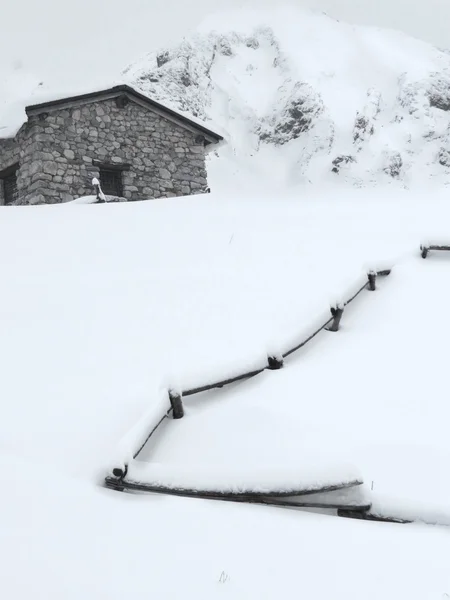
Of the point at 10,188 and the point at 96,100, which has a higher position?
the point at 96,100

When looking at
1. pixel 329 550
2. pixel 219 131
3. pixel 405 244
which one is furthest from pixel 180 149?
pixel 329 550

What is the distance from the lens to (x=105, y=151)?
38.8ft

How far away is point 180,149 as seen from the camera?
12.9 metres

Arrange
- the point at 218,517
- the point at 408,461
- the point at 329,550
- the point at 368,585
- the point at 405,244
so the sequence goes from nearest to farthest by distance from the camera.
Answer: the point at 368,585 → the point at 329,550 → the point at 218,517 → the point at 408,461 → the point at 405,244

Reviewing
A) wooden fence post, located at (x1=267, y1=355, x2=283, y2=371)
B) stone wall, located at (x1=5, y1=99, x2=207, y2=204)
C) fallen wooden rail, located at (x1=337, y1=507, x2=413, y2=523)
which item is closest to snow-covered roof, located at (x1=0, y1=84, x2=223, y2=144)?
stone wall, located at (x1=5, y1=99, x2=207, y2=204)

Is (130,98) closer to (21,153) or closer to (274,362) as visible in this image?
(21,153)

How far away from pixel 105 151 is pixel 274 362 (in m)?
9.12

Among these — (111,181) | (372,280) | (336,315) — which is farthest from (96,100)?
(336,315)

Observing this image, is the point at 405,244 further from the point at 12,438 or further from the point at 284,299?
the point at 12,438

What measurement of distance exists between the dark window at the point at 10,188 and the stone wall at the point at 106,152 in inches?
17.0

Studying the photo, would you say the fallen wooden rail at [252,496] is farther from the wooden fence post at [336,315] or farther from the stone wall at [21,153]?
the stone wall at [21,153]

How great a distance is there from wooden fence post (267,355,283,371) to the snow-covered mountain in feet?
118

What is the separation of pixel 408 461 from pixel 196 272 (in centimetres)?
371

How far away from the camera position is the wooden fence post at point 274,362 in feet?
12.9
